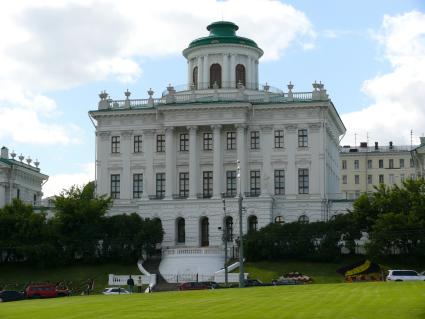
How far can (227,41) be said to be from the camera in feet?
351

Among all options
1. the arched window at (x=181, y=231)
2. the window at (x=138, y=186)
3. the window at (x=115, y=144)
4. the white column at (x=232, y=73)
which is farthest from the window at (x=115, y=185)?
the white column at (x=232, y=73)

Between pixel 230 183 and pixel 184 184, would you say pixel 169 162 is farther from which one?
pixel 230 183

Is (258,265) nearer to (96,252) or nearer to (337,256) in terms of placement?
(337,256)

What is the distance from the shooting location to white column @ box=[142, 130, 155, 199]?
10400 cm

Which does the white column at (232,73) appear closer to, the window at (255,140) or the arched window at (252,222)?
the window at (255,140)

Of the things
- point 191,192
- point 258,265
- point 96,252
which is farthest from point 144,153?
point 258,265

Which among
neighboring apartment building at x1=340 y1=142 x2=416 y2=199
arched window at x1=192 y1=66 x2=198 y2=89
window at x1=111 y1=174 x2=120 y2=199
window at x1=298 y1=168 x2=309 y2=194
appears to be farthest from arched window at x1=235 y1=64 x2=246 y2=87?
neighboring apartment building at x1=340 y1=142 x2=416 y2=199

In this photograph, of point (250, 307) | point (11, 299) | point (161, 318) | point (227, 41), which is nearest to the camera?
point (161, 318)

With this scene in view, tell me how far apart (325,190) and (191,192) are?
45.7 ft

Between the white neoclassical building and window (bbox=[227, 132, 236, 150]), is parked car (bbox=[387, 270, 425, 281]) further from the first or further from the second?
window (bbox=[227, 132, 236, 150])

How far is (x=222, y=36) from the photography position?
353ft

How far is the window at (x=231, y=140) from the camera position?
336 feet

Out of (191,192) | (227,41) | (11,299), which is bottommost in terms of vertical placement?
(11,299)

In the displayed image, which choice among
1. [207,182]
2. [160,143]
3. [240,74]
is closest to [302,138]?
[207,182]
